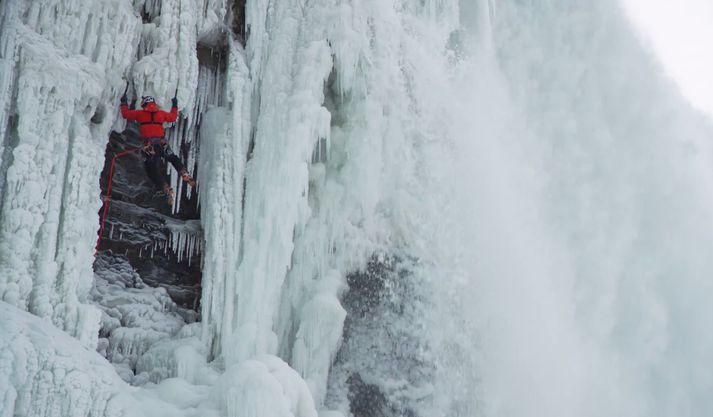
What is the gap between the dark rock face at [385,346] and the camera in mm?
9508

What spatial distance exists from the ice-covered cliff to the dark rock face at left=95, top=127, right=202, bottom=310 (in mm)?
33

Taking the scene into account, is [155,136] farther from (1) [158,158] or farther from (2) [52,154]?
(2) [52,154]

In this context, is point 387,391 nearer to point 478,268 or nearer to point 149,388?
point 478,268

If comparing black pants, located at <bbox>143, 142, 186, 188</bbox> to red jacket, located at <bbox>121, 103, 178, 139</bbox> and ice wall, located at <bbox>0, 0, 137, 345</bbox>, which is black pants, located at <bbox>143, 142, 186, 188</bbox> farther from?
ice wall, located at <bbox>0, 0, 137, 345</bbox>

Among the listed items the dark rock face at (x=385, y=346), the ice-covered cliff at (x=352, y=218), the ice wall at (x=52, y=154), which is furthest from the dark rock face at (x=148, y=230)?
the dark rock face at (x=385, y=346)

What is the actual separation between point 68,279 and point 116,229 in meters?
2.85

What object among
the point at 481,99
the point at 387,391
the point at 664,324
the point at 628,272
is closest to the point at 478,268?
the point at 387,391

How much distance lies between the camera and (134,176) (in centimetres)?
903

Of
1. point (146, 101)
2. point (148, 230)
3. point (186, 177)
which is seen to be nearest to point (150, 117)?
point (146, 101)

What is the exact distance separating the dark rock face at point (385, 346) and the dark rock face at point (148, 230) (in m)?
2.41

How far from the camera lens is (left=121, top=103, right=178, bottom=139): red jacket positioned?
7.35 metres

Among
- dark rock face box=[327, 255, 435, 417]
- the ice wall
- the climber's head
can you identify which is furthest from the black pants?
dark rock face box=[327, 255, 435, 417]

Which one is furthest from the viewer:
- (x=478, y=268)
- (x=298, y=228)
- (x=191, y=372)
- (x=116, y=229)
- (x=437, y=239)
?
(x=478, y=268)

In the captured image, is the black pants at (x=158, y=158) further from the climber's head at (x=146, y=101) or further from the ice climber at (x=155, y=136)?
the climber's head at (x=146, y=101)
